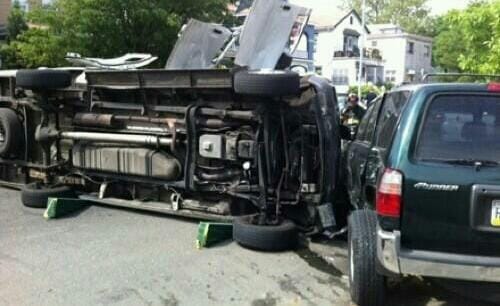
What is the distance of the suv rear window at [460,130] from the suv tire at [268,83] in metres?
A: 2.02

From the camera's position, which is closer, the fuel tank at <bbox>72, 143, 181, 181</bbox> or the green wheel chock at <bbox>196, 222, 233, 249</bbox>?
the green wheel chock at <bbox>196, 222, 233, 249</bbox>

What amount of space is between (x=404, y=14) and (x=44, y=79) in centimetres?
8878

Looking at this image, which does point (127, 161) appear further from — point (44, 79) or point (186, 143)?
point (44, 79)

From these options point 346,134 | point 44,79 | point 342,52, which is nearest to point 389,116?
point 346,134

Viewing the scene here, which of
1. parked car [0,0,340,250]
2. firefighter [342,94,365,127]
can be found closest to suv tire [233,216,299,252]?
parked car [0,0,340,250]

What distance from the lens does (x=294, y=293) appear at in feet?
16.4

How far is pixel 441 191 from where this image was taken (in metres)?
3.96

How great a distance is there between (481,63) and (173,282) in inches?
266

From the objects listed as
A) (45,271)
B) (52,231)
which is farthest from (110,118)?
(45,271)

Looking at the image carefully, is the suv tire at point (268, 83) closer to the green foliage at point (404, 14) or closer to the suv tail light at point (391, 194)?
the suv tail light at point (391, 194)

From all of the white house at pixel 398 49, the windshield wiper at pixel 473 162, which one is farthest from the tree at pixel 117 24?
the white house at pixel 398 49

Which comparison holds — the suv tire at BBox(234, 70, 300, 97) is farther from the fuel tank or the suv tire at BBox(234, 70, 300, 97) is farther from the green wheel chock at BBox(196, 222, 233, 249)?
the fuel tank

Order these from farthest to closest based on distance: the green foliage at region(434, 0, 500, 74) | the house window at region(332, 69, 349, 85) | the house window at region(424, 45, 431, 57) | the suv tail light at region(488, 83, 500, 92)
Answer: the house window at region(424, 45, 431, 57)
the house window at region(332, 69, 349, 85)
the green foliage at region(434, 0, 500, 74)
the suv tail light at region(488, 83, 500, 92)

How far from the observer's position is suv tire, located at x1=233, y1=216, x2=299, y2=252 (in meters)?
6.01
